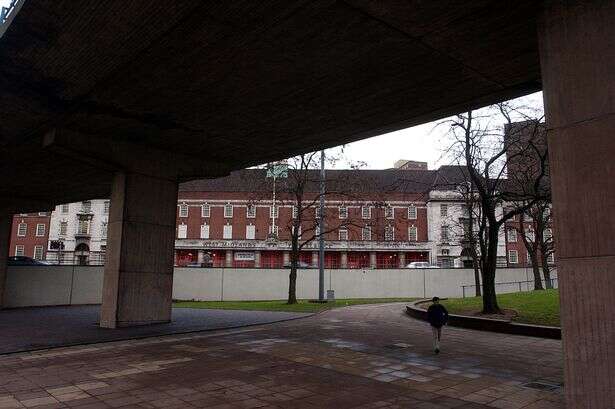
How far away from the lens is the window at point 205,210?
73.9 meters

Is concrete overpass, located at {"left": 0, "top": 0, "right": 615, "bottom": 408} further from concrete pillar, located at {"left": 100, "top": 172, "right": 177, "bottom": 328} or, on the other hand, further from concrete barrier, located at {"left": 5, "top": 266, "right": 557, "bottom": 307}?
concrete barrier, located at {"left": 5, "top": 266, "right": 557, "bottom": 307}

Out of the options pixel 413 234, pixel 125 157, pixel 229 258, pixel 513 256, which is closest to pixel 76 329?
pixel 125 157

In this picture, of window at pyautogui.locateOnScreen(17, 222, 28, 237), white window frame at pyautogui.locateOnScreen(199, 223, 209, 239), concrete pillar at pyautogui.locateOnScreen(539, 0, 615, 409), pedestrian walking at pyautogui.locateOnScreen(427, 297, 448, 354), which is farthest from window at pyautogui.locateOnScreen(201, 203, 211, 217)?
concrete pillar at pyautogui.locateOnScreen(539, 0, 615, 409)

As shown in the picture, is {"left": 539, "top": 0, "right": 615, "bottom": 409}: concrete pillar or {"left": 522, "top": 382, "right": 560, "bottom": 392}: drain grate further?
{"left": 522, "top": 382, "right": 560, "bottom": 392}: drain grate

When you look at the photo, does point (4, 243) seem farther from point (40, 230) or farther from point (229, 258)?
point (40, 230)

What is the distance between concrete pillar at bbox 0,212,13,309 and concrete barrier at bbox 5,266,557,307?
0.37 meters

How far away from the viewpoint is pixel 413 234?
239 ft

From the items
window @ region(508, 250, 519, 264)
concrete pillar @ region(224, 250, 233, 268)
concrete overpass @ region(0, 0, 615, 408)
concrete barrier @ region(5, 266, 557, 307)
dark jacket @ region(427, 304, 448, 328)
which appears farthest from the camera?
window @ region(508, 250, 519, 264)

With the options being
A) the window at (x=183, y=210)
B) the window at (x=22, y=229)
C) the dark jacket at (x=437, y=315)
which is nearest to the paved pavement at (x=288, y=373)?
the dark jacket at (x=437, y=315)

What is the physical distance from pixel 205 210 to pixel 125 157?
56526mm

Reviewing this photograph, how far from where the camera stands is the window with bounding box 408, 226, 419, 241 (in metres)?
72.7

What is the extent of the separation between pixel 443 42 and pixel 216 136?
10.1 meters

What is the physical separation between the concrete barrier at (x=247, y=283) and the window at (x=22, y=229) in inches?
2044

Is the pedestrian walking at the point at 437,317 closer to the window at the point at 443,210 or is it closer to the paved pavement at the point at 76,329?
the paved pavement at the point at 76,329
